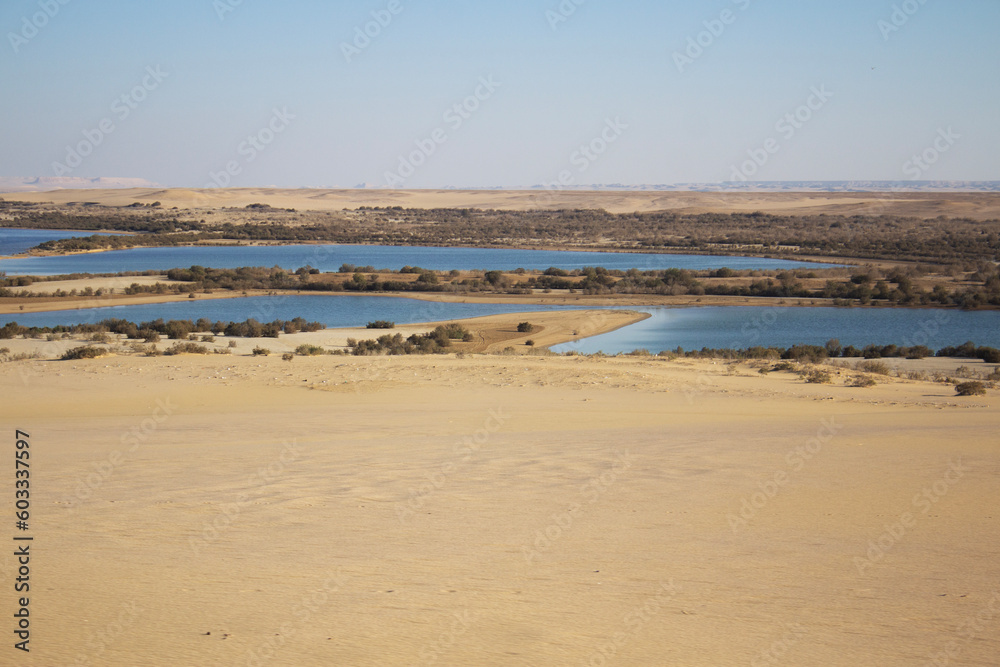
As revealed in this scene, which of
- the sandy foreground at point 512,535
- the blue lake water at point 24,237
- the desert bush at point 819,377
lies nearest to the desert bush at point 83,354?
the sandy foreground at point 512,535

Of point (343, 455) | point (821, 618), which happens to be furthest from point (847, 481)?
point (343, 455)

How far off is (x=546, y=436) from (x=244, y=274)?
41739mm

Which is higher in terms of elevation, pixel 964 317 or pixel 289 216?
pixel 289 216

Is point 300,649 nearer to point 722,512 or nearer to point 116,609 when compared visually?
point 116,609

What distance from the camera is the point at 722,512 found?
7734 millimetres

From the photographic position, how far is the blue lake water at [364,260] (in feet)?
187

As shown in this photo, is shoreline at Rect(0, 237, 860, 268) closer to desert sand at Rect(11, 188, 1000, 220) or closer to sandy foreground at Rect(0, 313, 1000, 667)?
sandy foreground at Rect(0, 313, 1000, 667)

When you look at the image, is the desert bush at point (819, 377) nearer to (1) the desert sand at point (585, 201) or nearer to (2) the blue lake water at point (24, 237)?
(2) the blue lake water at point (24, 237)

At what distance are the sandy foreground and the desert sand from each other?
120m

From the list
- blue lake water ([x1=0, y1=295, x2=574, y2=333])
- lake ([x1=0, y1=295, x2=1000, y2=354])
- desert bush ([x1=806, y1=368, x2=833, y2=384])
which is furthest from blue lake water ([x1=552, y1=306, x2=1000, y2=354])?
desert bush ([x1=806, y1=368, x2=833, y2=384])

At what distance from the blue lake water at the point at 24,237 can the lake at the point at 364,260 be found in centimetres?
978

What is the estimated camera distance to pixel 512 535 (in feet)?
23.0

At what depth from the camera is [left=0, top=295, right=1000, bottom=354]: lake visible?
2842 cm

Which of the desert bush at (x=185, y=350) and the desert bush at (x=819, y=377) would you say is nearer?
the desert bush at (x=819, y=377)
